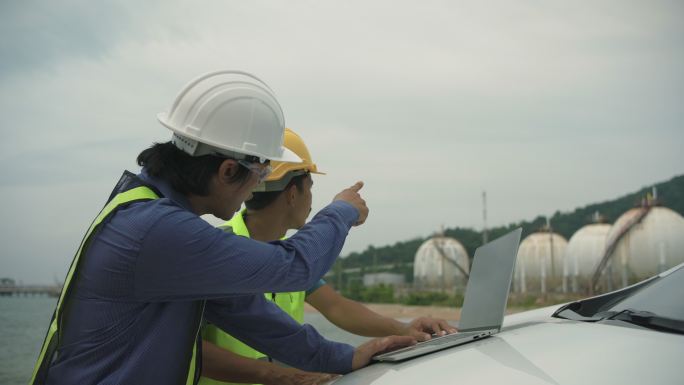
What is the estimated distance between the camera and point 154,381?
1660 millimetres

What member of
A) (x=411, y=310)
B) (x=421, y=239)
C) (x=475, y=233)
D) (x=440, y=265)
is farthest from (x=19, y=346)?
(x=421, y=239)

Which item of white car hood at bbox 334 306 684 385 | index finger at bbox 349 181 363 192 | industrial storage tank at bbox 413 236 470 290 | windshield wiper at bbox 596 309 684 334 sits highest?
index finger at bbox 349 181 363 192

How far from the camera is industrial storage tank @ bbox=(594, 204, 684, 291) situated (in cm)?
3481

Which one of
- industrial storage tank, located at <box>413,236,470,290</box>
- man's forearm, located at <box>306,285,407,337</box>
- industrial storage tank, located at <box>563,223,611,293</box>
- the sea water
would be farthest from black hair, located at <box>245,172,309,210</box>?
industrial storage tank, located at <box>413,236,470,290</box>

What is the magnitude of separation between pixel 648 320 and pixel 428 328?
0.86 metres

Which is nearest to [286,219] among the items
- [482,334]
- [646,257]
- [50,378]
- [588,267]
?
[482,334]

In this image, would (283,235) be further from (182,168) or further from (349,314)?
(182,168)

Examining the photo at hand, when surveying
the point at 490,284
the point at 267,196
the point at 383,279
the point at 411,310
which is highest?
the point at 267,196

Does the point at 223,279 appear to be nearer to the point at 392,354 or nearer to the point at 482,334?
the point at 392,354

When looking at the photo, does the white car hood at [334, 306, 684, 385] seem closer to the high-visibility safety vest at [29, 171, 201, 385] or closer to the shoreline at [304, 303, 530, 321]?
the high-visibility safety vest at [29, 171, 201, 385]

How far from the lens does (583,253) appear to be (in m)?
43.3

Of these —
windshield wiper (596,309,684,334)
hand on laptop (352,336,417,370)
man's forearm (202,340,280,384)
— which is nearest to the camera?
windshield wiper (596,309,684,334)

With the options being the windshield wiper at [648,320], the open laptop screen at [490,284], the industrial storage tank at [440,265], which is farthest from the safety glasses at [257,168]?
the industrial storage tank at [440,265]

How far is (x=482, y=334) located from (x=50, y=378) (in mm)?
1169
